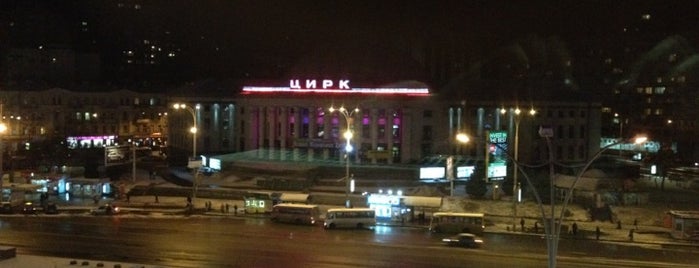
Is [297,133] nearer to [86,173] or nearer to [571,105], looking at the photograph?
[86,173]

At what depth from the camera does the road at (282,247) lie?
32.6m

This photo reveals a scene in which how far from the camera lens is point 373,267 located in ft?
101

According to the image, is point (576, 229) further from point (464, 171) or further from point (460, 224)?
point (464, 171)

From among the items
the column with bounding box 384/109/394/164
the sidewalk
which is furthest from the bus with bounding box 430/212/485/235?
the column with bounding box 384/109/394/164

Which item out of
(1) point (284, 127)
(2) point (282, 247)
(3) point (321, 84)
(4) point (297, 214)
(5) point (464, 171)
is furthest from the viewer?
(1) point (284, 127)

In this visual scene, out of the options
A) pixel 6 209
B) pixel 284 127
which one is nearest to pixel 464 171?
pixel 284 127

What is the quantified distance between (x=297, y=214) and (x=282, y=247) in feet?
36.9

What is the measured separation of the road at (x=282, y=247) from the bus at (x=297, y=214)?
4.34 ft

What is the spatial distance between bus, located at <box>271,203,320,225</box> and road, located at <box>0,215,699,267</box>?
1.32m

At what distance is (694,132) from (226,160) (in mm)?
61320

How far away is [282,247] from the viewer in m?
36.4

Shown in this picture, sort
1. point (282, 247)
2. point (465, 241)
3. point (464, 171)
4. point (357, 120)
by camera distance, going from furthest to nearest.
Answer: point (357, 120)
point (464, 171)
point (465, 241)
point (282, 247)

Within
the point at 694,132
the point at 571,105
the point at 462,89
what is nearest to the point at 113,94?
the point at 462,89

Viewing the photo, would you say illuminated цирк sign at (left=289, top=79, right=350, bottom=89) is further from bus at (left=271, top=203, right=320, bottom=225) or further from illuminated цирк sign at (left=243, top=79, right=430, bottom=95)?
bus at (left=271, top=203, right=320, bottom=225)
